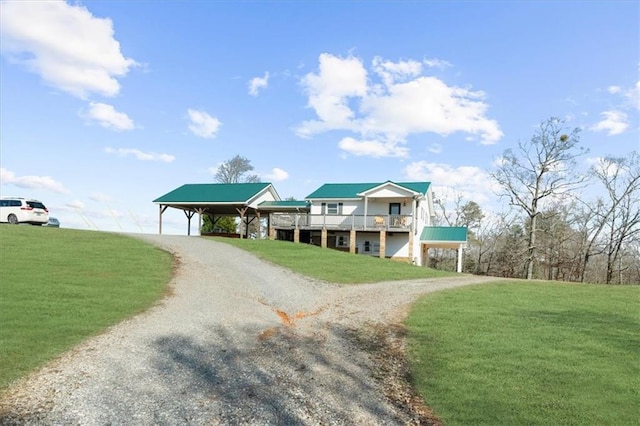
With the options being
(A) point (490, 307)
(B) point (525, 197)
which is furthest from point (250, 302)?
(B) point (525, 197)

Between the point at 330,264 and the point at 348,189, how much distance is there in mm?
13920

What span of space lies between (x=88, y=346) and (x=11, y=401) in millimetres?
2379

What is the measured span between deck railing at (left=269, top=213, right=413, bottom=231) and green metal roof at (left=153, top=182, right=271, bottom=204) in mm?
3485

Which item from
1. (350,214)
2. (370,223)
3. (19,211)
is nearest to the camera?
(19,211)

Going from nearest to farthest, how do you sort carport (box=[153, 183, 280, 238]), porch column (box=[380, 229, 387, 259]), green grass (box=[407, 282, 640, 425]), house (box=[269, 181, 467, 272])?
green grass (box=[407, 282, 640, 425]) < porch column (box=[380, 229, 387, 259]) < house (box=[269, 181, 467, 272]) < carport (box=[153, 183, 280, 238])

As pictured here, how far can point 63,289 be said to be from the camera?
39.4 feet

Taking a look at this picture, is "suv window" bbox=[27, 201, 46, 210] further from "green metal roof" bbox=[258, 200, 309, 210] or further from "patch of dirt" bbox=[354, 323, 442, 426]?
"patch of dirt" bbox=[354, 323, 442, 426]

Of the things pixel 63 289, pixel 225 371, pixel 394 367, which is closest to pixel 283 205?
pixel 63 289

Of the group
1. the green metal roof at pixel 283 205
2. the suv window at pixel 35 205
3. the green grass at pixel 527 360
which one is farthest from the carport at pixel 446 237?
the suv window at pixel 35 205

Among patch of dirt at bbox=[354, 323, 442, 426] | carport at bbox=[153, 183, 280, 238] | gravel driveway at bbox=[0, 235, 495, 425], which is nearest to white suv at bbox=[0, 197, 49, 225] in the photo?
carport at bbox=[153, 183, 280, 238]

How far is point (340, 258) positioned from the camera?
79.7 feet

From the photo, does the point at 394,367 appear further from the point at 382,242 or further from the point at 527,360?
the point at 382,242

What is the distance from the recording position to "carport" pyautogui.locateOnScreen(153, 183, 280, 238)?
34.9 meters

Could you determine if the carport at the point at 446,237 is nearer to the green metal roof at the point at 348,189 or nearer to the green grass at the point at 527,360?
the green metal roof at the point at 348,189
